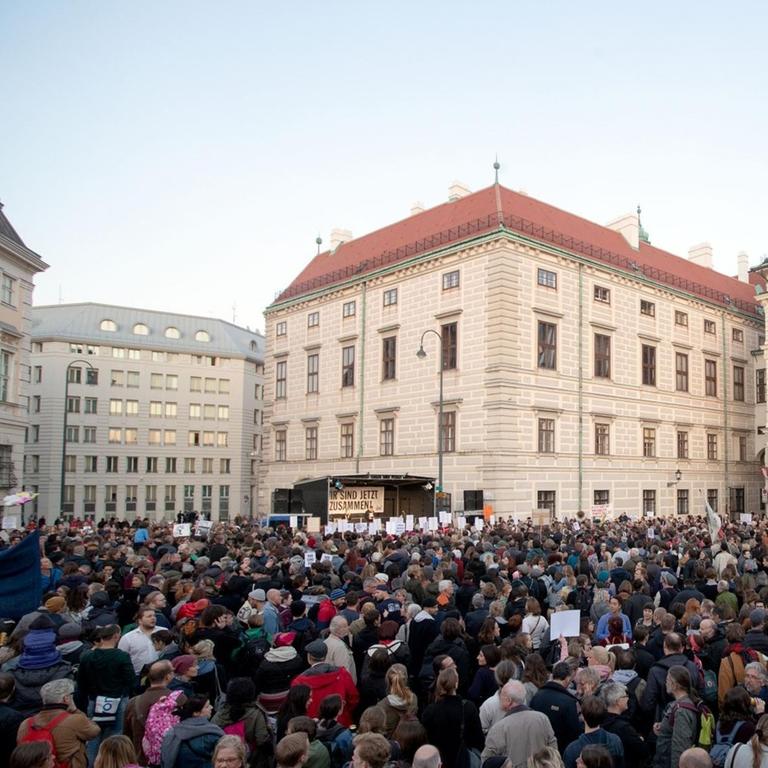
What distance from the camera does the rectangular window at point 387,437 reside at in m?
39.2

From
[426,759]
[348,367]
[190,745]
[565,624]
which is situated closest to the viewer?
[426,759]

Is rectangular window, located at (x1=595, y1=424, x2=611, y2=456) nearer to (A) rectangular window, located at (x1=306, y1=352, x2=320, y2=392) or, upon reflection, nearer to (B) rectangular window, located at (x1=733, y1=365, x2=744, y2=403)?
(B) rectangular window, located at (x1=733, y1=365, x2=744, y2=403)

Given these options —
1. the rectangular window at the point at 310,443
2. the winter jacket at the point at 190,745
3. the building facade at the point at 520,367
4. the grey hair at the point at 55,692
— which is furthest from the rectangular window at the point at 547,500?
the grey hair at the point at 55,692

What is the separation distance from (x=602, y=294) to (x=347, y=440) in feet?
51.3

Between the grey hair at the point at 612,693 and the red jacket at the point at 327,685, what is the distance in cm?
239

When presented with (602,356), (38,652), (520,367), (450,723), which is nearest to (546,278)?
(520,367)

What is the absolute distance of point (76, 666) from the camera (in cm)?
799

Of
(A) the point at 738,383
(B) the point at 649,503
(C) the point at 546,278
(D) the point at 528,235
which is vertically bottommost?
(B) the point at 649,503

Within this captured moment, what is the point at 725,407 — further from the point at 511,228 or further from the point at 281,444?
the point at 281,444

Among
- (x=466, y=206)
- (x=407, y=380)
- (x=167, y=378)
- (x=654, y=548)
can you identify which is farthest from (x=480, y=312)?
(x=167, y=378)

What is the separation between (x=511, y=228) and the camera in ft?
116

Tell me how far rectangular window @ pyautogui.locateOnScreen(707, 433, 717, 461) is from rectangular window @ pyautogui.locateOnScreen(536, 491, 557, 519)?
14.2 m

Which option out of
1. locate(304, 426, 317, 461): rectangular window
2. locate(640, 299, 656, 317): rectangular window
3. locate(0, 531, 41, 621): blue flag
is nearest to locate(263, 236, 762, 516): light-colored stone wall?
locate(640, 299, 656, 317): rectangular window

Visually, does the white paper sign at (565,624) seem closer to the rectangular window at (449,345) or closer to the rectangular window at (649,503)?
the rectangular window at (449,345)
